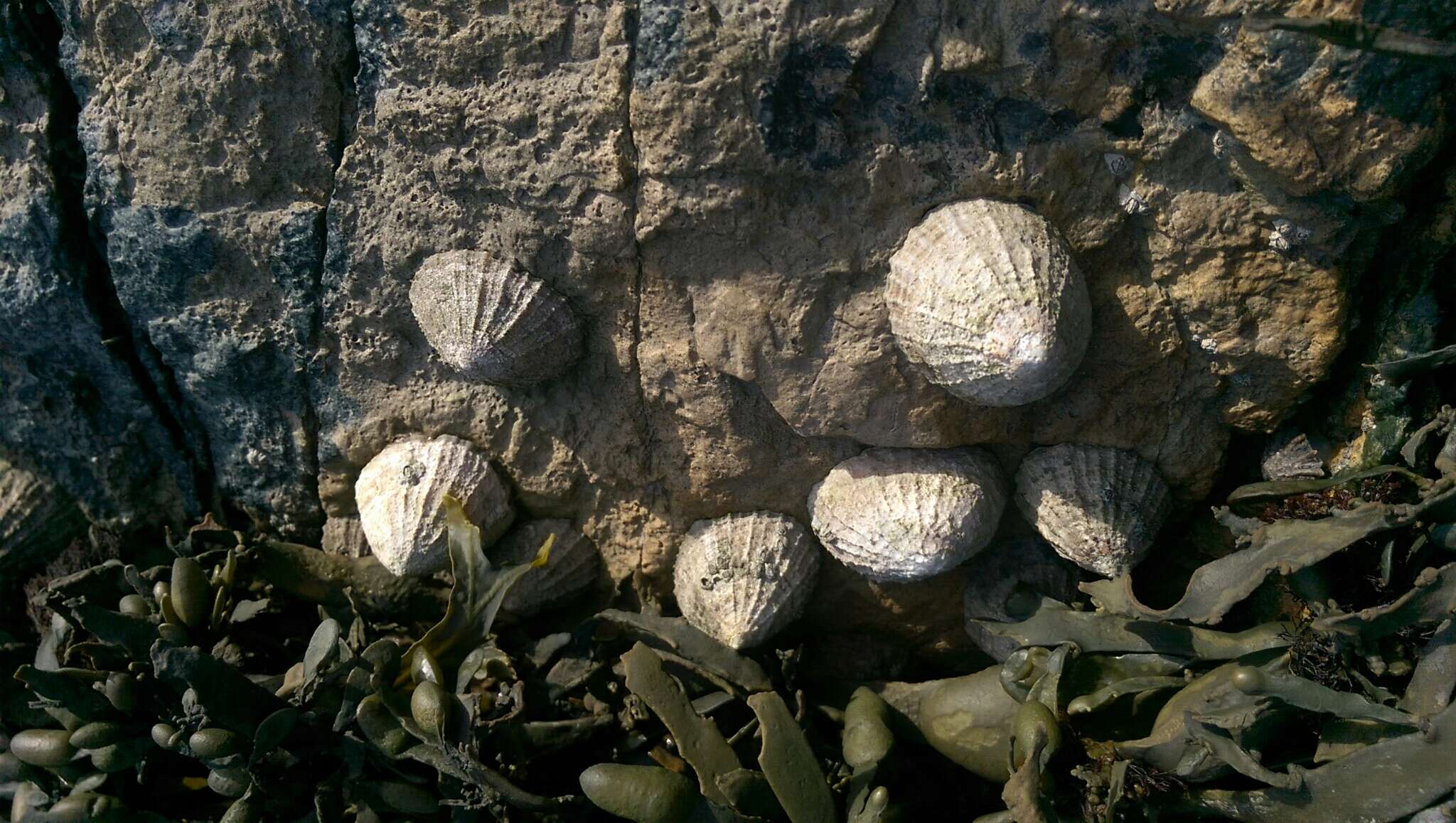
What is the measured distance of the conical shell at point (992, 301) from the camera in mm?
1938

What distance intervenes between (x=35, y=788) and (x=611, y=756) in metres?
1.41

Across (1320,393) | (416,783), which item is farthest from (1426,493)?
(416,783)

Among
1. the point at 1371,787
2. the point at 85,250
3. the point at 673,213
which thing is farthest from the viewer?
the point at 85,250

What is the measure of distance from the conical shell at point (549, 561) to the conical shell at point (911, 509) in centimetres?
64

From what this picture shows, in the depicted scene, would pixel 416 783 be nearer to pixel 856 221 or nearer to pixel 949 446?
pixel 949 446

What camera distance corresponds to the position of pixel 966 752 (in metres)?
2.34

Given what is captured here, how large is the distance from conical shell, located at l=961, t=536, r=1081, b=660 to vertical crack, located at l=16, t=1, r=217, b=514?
201 centimetres

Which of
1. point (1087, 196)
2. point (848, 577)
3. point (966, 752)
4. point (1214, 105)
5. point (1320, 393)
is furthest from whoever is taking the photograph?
point (848, 577)

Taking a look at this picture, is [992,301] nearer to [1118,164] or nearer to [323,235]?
[1118,164]

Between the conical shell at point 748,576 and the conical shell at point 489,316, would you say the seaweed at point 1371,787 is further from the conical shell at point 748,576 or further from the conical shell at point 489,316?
the conical shell at point 489,316

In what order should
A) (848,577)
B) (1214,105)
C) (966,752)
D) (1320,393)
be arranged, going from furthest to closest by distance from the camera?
(848,577), (966,752), (1320,393), (1214,105)

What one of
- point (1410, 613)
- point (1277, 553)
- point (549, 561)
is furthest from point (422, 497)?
point (1410, 613)

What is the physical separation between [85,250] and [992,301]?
2.13 metres

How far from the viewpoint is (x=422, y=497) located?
95.7 inches
